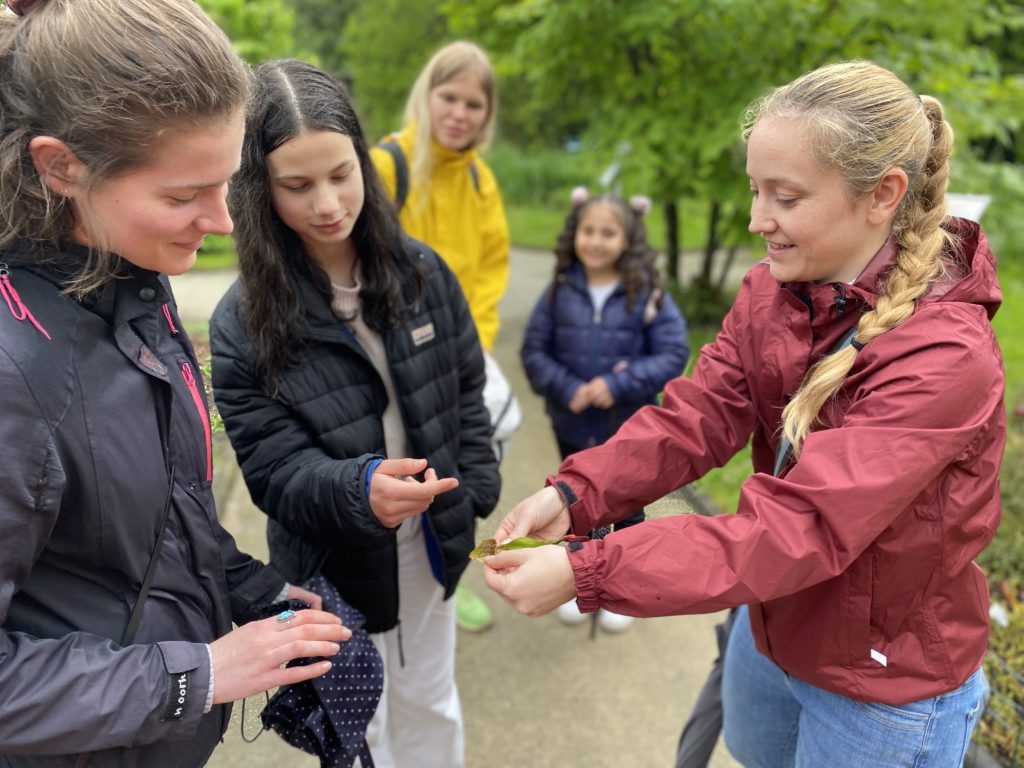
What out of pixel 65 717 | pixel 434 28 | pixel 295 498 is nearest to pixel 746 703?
pixel 295 498

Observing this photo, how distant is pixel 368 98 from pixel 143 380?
1808 centimetres

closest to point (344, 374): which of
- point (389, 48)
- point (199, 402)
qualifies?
point (199, 402)

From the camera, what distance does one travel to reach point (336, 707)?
5.43 ft

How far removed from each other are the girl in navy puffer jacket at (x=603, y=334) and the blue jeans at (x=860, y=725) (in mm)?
1632

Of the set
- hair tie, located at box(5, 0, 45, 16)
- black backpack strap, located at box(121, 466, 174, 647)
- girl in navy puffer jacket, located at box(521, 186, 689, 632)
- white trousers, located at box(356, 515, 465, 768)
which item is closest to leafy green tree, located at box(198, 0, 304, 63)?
girl in navy puffer jacket, located at box(521, 186, 689, 632)

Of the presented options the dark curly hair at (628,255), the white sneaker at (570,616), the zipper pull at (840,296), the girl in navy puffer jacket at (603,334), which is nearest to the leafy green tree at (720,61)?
the dark curly hair at (628,255)

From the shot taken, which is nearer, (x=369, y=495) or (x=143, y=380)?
(x=143, y=380)

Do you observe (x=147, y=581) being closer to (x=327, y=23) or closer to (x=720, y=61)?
(x=720, y=61)

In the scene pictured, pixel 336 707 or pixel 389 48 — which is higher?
pixel 389 48

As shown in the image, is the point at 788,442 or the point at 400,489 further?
the point at 400,489

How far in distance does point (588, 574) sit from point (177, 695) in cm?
66

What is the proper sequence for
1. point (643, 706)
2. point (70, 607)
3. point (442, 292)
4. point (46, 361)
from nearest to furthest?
point (46, 361) → point (70, 607) → point (442, 292) → point (643, 706)

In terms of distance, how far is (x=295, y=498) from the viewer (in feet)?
5.84

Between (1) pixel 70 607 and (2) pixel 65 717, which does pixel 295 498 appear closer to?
(1) pixel 70 607
